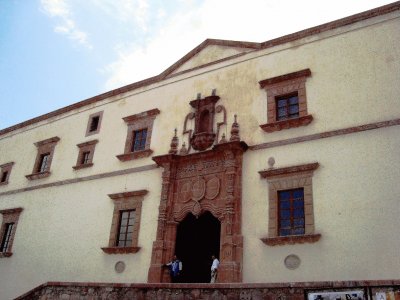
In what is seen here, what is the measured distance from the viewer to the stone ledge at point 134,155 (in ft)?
50.8

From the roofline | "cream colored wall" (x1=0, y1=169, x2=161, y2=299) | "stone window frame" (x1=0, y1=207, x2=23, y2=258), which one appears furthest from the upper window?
"stone window frame" (x1=0, y1=207, x2=23, y2=258)

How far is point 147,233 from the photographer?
13.9 meters

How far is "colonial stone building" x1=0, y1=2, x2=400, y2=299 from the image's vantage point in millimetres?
10703

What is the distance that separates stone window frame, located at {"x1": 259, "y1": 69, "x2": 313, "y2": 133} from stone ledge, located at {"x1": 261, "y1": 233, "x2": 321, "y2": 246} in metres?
3.48

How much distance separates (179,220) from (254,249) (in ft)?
9.86

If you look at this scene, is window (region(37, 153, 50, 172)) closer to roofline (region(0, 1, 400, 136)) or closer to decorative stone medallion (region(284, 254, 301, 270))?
roofline (region(0, 1, 400, 136))

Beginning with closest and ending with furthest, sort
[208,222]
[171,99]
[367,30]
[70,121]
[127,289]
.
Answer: [127,289] < [367,30] < [208,222] < [171,99] < [70,121]

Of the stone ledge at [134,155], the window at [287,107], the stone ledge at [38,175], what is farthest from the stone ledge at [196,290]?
the stone ledge at [38,175]

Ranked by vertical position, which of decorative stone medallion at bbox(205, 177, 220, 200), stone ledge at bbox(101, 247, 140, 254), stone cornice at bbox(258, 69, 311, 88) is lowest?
stone ledge at bbox(101, 247, 140, 254)

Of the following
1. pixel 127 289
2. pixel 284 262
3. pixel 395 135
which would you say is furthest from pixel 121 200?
pixel 395 135

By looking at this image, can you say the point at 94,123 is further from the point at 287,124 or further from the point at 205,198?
the point at 287,124

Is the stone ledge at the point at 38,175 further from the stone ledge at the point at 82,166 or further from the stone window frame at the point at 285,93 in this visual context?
the stone window frame at the point at 285,93

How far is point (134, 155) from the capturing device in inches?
623

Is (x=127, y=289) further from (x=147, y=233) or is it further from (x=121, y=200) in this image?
(x=121, y=200)
